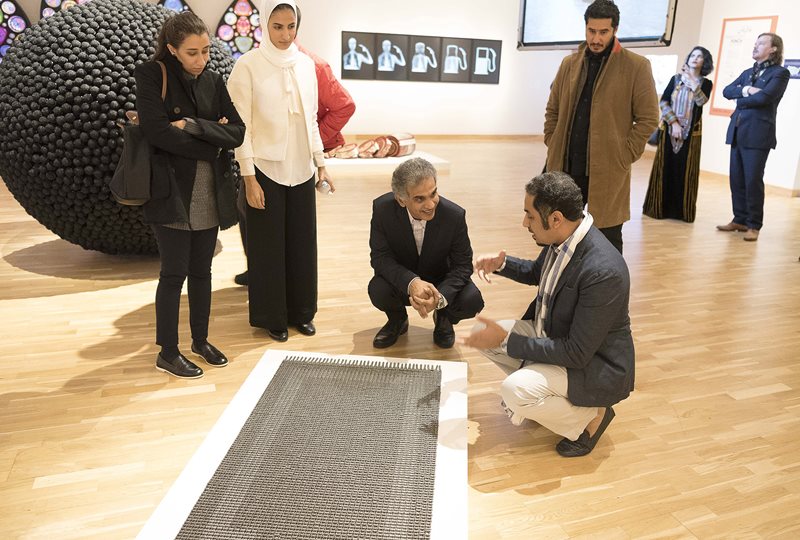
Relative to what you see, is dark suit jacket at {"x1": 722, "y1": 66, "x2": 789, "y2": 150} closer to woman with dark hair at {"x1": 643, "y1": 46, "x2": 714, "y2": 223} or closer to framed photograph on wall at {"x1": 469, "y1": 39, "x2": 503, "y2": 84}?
woman with dark hair at {"x1": 643, "y1": 46, "x2": 714, "y2": 223}

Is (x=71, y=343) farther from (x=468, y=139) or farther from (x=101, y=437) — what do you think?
(x=468, y=139)

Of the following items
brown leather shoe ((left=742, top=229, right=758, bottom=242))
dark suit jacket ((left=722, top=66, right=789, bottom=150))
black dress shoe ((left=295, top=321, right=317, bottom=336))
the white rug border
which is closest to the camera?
the white rug border

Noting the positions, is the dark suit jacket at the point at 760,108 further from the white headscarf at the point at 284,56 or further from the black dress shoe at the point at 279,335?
the black dress shoe at the point at 279,335

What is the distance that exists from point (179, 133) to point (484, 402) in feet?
4.79

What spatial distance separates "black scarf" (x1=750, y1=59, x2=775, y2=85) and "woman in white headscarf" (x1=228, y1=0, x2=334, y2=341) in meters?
3.98

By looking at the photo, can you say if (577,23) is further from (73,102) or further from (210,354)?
(210,354)

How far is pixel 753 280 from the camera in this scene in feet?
13.5

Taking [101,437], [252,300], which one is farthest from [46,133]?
[101,437]

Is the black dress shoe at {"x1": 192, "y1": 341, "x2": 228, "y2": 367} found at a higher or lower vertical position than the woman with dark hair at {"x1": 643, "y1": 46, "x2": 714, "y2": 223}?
lower

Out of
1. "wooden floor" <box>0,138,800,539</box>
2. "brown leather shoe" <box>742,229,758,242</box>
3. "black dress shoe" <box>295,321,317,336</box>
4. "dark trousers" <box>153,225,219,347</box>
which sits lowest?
"wooden floor" <box>0,138,800,539</box>

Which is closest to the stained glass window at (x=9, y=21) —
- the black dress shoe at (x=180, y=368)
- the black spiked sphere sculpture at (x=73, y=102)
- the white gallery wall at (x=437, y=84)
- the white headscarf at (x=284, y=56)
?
the white gallery wall at (x=437, y=84)

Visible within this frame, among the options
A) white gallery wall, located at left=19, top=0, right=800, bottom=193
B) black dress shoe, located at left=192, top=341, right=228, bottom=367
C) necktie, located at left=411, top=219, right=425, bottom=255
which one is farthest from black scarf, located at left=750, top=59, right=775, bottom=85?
black dress shoe, located at left=192, top=341, right=228, bottom=367

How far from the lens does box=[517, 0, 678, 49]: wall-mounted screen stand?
18.5ft

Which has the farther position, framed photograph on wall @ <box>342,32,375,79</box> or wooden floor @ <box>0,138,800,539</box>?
framed photograph on wall @ <box>342,32,375,79</box>
